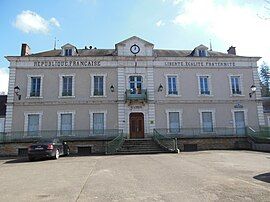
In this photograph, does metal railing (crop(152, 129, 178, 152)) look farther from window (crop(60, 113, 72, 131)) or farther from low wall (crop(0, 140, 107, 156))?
window (crop(60, 113, 72, 131))

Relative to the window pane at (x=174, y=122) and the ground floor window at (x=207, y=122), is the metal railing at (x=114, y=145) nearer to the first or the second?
the window pane at (x=174, y=122)

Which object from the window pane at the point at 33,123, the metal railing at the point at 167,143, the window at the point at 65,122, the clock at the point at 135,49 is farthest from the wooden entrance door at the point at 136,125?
the window pane at the point at 33,123

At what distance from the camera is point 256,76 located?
24.8m

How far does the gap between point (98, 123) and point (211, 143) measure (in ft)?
32.1

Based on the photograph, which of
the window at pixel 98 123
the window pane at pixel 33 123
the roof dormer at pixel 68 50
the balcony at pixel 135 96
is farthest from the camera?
the roof dormer at pixel 68 50

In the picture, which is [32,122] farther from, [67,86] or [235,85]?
[235,85]

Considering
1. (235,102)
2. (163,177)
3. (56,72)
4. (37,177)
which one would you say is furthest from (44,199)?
(235,102)

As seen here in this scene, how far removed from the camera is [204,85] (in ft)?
80.1

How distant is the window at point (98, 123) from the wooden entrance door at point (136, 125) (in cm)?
250

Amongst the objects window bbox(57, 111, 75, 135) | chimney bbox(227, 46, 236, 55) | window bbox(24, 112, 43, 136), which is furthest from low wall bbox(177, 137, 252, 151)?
window bbox(24, 112, 43, 136)

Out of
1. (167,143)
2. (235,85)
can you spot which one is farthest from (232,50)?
(167,143)

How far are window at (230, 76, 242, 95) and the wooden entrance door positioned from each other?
9.18 meters

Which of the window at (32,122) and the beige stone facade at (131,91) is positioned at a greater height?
the beige stone facade at (131,91)

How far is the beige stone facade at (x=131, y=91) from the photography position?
22.6m
